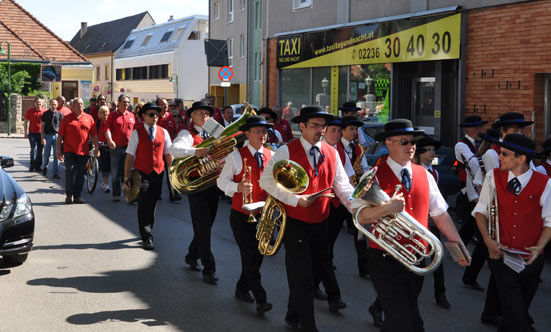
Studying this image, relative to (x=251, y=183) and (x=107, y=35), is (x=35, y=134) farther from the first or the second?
(x=107, y=35)

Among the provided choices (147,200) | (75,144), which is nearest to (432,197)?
(147,200)

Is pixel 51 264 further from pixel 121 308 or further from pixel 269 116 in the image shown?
pixel 269 116

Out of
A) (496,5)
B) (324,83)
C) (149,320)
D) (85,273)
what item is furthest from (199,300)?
(324,83)

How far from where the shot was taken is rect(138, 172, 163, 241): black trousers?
988 cm

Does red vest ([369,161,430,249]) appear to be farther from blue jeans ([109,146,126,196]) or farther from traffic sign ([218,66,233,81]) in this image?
traffic sign ([218,66,233,81])

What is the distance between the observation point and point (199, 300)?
729cm

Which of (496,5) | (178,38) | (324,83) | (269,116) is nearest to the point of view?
(269,116)

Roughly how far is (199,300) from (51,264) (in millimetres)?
2545

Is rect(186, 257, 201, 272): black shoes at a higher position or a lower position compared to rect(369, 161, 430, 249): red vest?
lower

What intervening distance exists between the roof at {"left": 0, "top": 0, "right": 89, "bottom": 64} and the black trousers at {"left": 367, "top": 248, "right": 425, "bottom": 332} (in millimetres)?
40453

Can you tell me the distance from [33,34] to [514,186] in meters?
43.6

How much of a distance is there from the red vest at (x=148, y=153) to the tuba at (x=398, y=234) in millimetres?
5393

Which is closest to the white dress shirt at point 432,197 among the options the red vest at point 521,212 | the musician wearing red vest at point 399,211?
the musician wearing red vest at point 399,211

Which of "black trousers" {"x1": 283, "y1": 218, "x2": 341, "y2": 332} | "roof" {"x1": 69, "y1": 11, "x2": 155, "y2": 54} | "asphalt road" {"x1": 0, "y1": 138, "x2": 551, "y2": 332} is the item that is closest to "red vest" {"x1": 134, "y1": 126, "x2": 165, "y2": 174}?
"asphalt road" {"x1": 0, "y1": 138, "x2": 551, "y2": 332}
